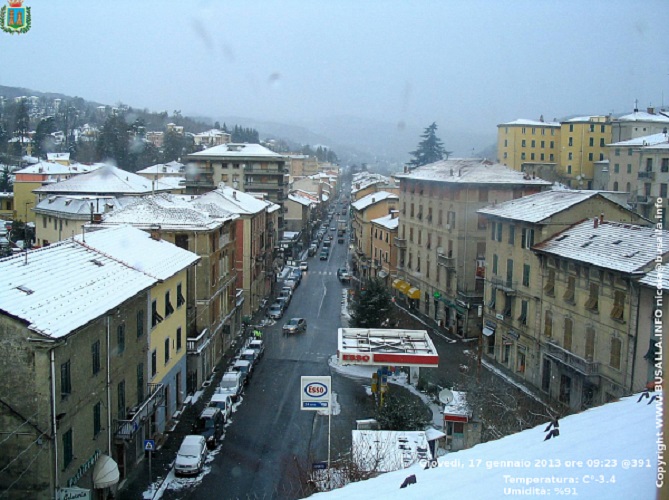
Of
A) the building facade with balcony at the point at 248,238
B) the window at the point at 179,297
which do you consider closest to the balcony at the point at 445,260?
the building facade with balcony at the point at 248,238

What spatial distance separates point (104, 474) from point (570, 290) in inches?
697

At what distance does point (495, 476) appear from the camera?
23.6 ft

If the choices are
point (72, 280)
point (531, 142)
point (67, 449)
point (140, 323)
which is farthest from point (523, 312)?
point (531, 142)

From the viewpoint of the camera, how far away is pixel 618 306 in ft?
77.1

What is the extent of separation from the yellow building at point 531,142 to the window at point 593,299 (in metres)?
60.1

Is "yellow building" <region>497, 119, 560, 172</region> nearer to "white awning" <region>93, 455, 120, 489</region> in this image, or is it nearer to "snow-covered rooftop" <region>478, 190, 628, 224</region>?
"snow-covered rooftop" <region>478, 190, 628, 224</region>

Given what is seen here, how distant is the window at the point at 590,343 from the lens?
24828 millimetres

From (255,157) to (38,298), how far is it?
2166 inches

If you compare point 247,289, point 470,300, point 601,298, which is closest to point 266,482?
point 601,298

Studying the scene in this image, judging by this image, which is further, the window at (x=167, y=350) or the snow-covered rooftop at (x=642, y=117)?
the snow-covered rooftop at (x=642, y=117)

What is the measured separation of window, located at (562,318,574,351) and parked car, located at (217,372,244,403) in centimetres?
1278

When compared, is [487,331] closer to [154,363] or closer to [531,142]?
[154,363]

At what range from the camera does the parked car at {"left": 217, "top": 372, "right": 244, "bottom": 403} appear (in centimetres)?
2773

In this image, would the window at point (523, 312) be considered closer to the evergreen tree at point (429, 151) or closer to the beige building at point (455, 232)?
the beige building at point (455, 232)
